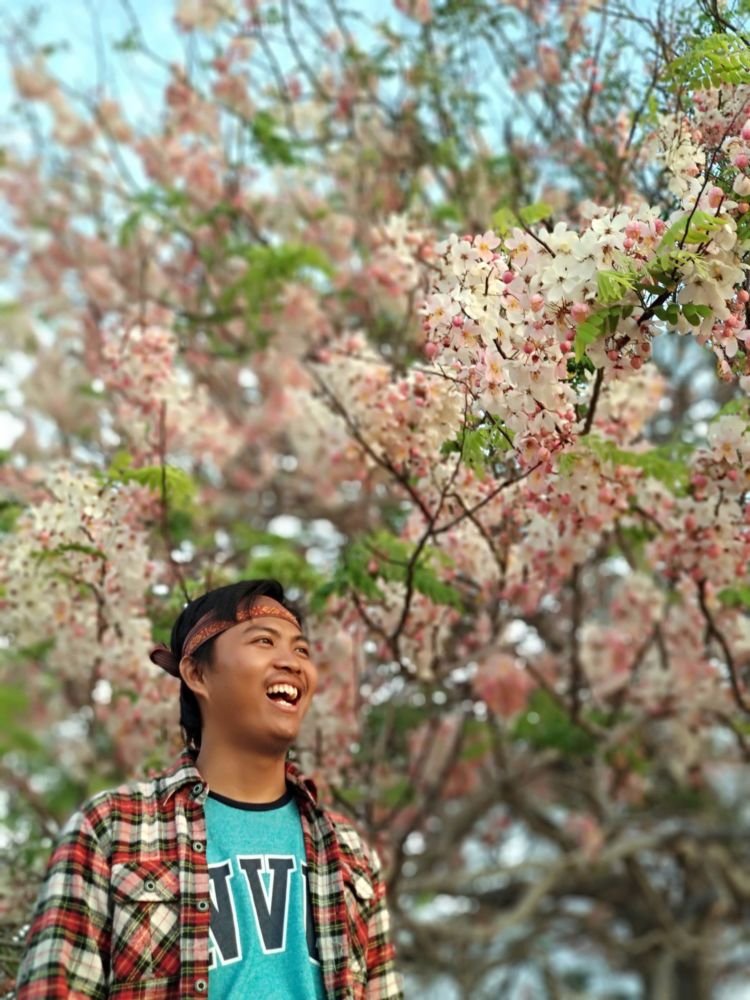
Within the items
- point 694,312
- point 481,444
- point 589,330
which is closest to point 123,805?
point 481,444

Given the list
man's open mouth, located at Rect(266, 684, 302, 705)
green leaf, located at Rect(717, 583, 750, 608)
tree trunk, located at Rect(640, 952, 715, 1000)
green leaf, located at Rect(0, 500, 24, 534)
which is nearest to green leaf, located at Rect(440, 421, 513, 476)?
man's open mouth, located at Rect(266, 684, 302, 705)

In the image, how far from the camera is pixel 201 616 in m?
3.17

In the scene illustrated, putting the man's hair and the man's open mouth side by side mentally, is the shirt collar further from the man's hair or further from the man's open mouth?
the man's open mouth

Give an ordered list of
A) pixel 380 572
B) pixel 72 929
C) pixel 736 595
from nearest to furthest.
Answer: pixel 72 929 → pixel 380 572 → pixel 736 595

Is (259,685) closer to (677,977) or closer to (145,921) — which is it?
(145,921)

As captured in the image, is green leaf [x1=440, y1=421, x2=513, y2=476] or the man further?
green leaf [x1=440, y1=421, x2=513, y2=476]

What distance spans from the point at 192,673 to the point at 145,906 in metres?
0.65

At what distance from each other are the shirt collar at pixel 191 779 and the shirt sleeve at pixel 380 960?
0.30 metres

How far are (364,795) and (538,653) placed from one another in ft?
8.35

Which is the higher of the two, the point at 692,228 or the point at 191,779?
the point at 692,228

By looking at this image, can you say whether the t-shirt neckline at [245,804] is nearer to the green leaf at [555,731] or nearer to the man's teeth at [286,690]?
the man's teeth at [286,690]

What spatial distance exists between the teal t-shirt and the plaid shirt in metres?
0.04

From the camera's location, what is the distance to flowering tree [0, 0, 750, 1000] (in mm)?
3277

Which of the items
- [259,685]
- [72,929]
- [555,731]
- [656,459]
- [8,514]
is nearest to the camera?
[72,929]
